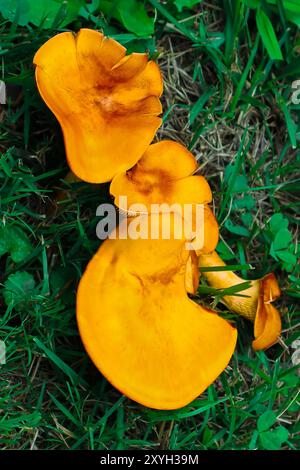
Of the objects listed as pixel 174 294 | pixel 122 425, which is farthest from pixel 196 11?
pixel 122 425

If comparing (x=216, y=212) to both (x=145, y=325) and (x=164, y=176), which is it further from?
(x=145, y=325)

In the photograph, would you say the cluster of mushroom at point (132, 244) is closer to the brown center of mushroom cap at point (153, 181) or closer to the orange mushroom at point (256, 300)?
the brown center of mushroom cap at point (153, 181)

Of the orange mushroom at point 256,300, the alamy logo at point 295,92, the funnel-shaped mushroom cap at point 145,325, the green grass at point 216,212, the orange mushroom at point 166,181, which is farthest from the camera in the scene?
the alamy logo at point 295,92

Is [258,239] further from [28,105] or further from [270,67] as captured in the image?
[28,105]

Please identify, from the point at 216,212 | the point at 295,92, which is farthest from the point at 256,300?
the point at 295,92

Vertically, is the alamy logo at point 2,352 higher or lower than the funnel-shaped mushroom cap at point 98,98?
lower

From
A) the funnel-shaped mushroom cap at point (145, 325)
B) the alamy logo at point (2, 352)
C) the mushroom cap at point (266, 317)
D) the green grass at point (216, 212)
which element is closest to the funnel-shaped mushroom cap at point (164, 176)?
the funnel-shaped mushroom cap at point (145, 325)
